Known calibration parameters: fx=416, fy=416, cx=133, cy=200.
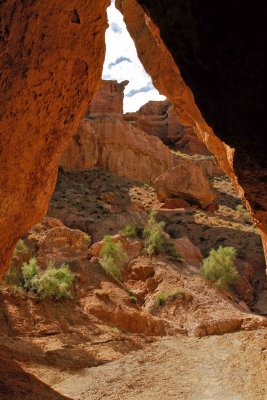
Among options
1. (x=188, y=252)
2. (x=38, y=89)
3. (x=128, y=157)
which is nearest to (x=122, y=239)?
(x=188, y=252)

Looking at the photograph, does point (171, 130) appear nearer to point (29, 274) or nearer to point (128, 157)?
point (128, 157)

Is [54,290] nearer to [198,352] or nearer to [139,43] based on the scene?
[198,352]

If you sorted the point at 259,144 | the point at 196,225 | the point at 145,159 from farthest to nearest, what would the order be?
the point at 145,159
the point at 196,225
the point at 259,144

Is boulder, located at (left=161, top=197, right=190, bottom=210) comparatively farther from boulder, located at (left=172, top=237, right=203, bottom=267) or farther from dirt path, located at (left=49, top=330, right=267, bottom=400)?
dirt path, located at (left=49, top=330, right=267, bottom=400)

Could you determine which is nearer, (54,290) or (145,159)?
(54,290)

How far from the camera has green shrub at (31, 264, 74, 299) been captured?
12750 mm

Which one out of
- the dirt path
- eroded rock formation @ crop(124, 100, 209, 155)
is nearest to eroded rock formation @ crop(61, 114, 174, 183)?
eroded rock formation @ crop(124, 100, 209, 155)

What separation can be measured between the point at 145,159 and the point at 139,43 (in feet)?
102

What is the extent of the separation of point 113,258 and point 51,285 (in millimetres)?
5570

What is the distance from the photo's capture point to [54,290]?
13.0 meters

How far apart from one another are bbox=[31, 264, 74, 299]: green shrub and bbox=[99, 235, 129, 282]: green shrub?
3.19m

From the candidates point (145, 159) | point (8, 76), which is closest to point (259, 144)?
point (8, 76)

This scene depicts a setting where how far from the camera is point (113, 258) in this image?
18.2 metres

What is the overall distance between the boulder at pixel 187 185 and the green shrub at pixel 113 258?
14221 millimetres
